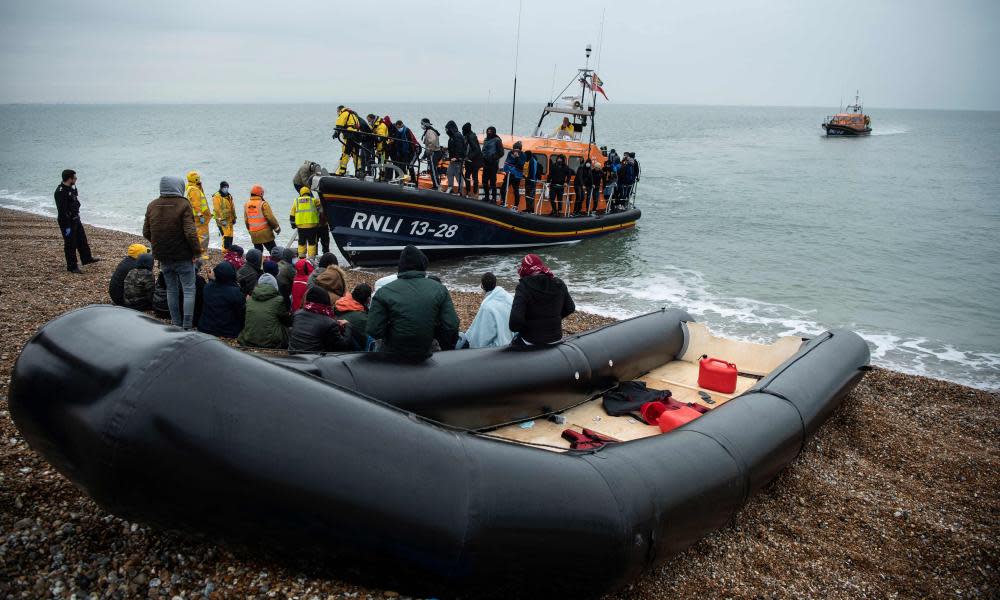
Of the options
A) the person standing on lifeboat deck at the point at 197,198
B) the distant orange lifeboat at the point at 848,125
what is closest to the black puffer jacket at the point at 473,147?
the person standing on lifeboat deck at the point at 197,198

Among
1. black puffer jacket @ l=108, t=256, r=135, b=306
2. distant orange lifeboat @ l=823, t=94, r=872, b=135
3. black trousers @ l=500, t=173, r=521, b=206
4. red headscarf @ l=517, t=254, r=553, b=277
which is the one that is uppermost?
distant orange lifeboat @ l=823, t=94, r=872, b=135

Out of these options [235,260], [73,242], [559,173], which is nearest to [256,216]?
[235,260]

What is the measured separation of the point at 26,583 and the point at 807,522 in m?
4.36

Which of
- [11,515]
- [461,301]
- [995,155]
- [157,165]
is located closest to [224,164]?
[157,165]

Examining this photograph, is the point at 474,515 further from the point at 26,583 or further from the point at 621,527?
the point at 26,583

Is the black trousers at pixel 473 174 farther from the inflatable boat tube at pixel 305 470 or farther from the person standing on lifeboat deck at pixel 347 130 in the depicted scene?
the inflatable boat tube at pixel 305 470

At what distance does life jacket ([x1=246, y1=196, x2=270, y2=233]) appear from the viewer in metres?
8.68

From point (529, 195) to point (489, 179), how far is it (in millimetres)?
1502

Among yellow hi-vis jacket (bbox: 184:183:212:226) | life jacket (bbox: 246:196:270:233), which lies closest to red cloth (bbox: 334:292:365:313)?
yellow hi-vis jacket (bbox: 184:183:212:226)

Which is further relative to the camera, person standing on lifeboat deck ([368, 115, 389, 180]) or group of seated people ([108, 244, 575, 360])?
person standing on lifeboat deck ([368, 115, 389, 180])

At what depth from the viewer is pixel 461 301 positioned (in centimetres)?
927

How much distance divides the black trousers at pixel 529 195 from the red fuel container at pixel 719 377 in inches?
314

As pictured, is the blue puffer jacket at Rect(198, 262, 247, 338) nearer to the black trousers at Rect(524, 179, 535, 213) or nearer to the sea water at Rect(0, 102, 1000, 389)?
the sea water at Rect(0, 102, 1000, 389)

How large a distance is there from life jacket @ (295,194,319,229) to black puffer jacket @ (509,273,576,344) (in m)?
6.58
